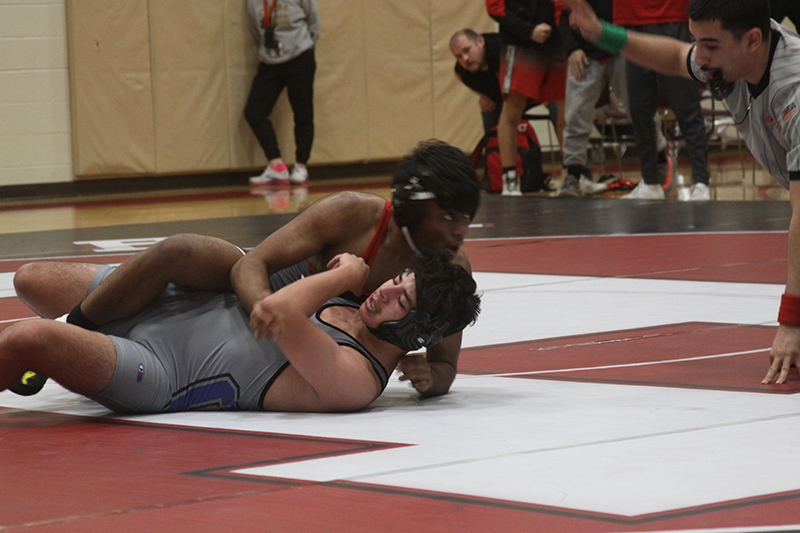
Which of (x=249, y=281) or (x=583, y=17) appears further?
(x=583, y=17)

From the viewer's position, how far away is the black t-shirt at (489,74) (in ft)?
31.8

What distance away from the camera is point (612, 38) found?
3578mm

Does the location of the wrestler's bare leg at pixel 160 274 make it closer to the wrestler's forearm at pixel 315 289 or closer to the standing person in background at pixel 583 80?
the wrestler's forearm at pixel 315 289

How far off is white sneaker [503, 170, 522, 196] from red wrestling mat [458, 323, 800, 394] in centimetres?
565

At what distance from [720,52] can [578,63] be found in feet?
18.0

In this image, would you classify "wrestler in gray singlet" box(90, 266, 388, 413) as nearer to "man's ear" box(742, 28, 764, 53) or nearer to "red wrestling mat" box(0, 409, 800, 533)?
"red wrestling mat" box(0, 409, 800, 533)

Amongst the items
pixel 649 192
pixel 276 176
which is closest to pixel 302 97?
pixel 276 176

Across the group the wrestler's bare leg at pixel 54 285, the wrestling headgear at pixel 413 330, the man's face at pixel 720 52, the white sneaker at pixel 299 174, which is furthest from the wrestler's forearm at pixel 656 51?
the white sneaker at pixel 299 174

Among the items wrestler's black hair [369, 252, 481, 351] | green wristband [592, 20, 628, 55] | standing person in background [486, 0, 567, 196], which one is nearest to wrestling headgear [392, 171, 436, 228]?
wrestler's black hair [369, 252, 481, 351]

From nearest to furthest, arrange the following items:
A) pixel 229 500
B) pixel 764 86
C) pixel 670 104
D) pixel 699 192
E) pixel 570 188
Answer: pixel 229 500 < pixel 764 86 < pixel 670 104 < pixel 699 192 < pixel 570 188

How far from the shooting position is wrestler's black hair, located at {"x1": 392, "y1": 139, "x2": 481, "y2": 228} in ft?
9.43

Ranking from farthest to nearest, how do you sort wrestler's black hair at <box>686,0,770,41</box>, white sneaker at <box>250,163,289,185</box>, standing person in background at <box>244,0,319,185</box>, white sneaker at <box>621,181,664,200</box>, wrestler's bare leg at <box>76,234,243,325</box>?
white sneaker at <box>250,163,289,185</box> < standing person in background at <box>244,0,319,185</box> < white sneaker at <box>621,181,664,200</box> < wrestler's black hair at <box>686,0,770,41</box> < wrestler's bare leg at <box>76,234,243,325</box>

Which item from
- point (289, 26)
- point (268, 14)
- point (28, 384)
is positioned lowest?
point (28, 384)

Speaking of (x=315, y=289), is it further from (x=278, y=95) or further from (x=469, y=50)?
(x=278, y=95)
